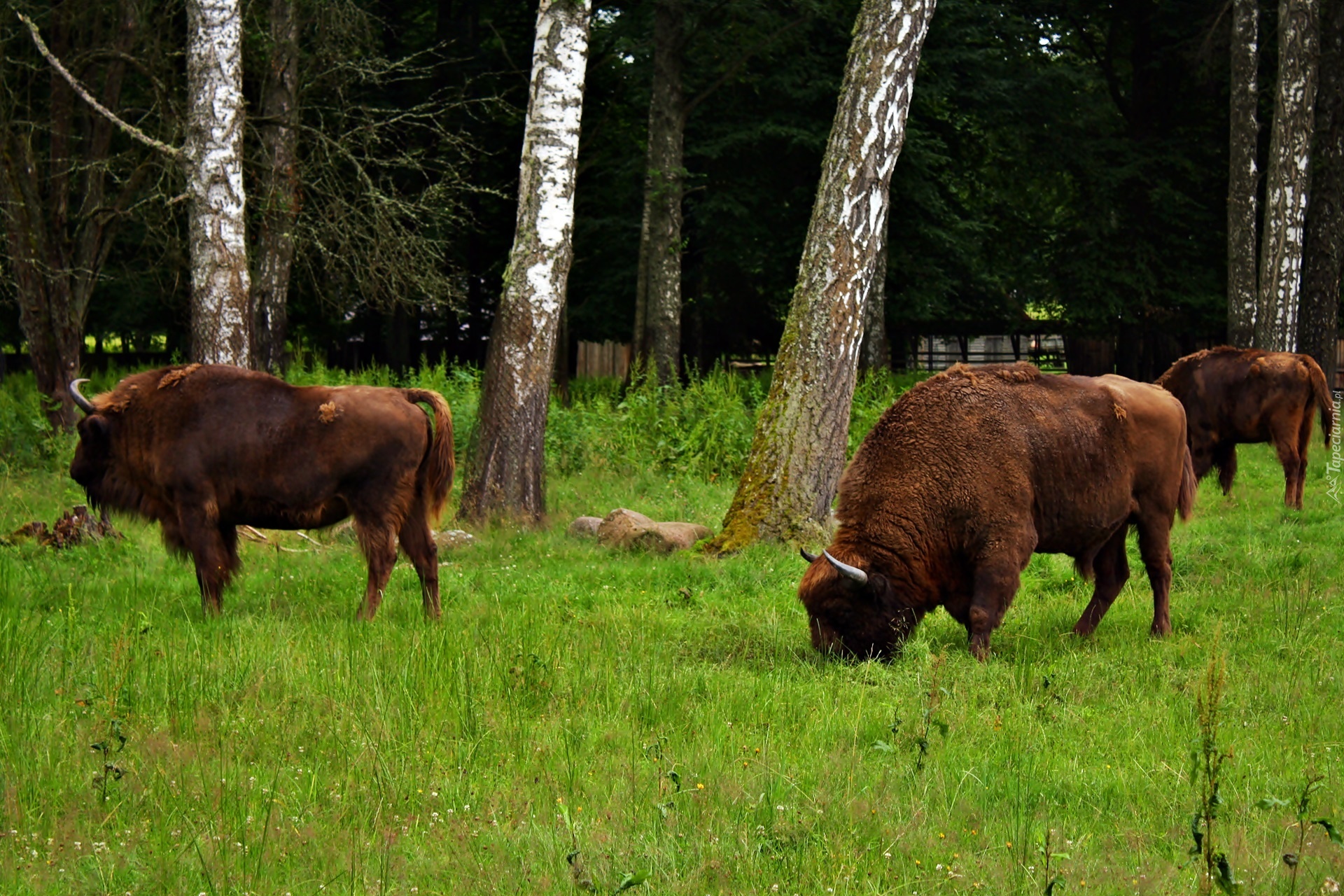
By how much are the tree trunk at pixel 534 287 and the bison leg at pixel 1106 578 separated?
17.5 ft

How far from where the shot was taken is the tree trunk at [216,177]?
11633 millimetres

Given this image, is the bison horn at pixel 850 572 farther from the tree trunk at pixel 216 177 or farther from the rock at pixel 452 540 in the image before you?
the tree trunk at pixel 216 177

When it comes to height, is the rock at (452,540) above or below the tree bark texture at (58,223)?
below

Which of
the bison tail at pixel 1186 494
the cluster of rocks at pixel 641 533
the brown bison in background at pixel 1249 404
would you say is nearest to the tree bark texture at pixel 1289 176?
the brown bison in background at pixel 1249 404

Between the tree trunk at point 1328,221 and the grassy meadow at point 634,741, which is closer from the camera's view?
the grassy meadow at point 634,741

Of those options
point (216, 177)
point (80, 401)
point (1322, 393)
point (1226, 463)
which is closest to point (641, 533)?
point (80, 401)

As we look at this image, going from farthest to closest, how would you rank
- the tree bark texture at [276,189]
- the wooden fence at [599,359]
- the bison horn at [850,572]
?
1. the wooden fence at [599,359]
2. the tree bark texture at [276,189]
3. the bison horn at [850,572]

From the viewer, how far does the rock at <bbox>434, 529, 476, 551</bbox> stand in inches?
418

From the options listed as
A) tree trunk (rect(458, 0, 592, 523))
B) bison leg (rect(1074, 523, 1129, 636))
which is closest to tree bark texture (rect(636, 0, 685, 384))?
tree trunk (rect(458, 0, 592, 523))

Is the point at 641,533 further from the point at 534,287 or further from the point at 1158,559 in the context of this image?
the point at 1158,559

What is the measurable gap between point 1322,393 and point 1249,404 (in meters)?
0.73

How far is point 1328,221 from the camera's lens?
22.7 m

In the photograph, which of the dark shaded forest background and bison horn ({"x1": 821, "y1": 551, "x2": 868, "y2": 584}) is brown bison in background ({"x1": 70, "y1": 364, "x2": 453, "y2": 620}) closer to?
bison horn ({"x1": 821, "y1": 551, "x2": 868, "y2": 584})

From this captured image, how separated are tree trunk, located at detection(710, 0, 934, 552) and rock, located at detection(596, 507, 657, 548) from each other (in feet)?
2.49
